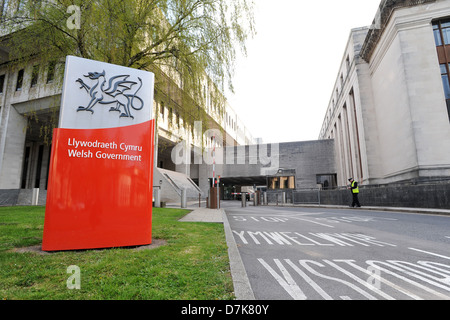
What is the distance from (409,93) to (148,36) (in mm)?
17344

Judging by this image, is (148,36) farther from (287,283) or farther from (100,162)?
(287,283)

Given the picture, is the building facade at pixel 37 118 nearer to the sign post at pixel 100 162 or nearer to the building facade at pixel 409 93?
the sign post at pixel 100 162

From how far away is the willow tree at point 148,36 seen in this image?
6465mm

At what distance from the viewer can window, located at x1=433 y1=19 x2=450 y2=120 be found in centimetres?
1655

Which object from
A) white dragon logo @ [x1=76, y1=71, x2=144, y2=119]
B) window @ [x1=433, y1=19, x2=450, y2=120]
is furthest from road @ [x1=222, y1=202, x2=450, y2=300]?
window @ [x1=433, y1=19, x2=450, y2=120]

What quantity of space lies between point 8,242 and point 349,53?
106ft

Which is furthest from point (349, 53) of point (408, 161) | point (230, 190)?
point (230, 190)

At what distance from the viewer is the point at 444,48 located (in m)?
16.9

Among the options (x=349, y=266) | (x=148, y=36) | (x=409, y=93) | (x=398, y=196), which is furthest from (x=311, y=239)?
(x=409, y=93)

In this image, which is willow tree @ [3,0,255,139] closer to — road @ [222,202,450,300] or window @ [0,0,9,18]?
window @ [0,0,9,18]

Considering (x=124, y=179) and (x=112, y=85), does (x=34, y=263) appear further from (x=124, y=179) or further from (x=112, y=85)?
(x=112, y=85)

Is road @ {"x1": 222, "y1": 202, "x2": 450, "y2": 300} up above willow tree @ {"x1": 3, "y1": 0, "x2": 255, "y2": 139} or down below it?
below

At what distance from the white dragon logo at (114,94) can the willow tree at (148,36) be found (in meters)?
2.52
